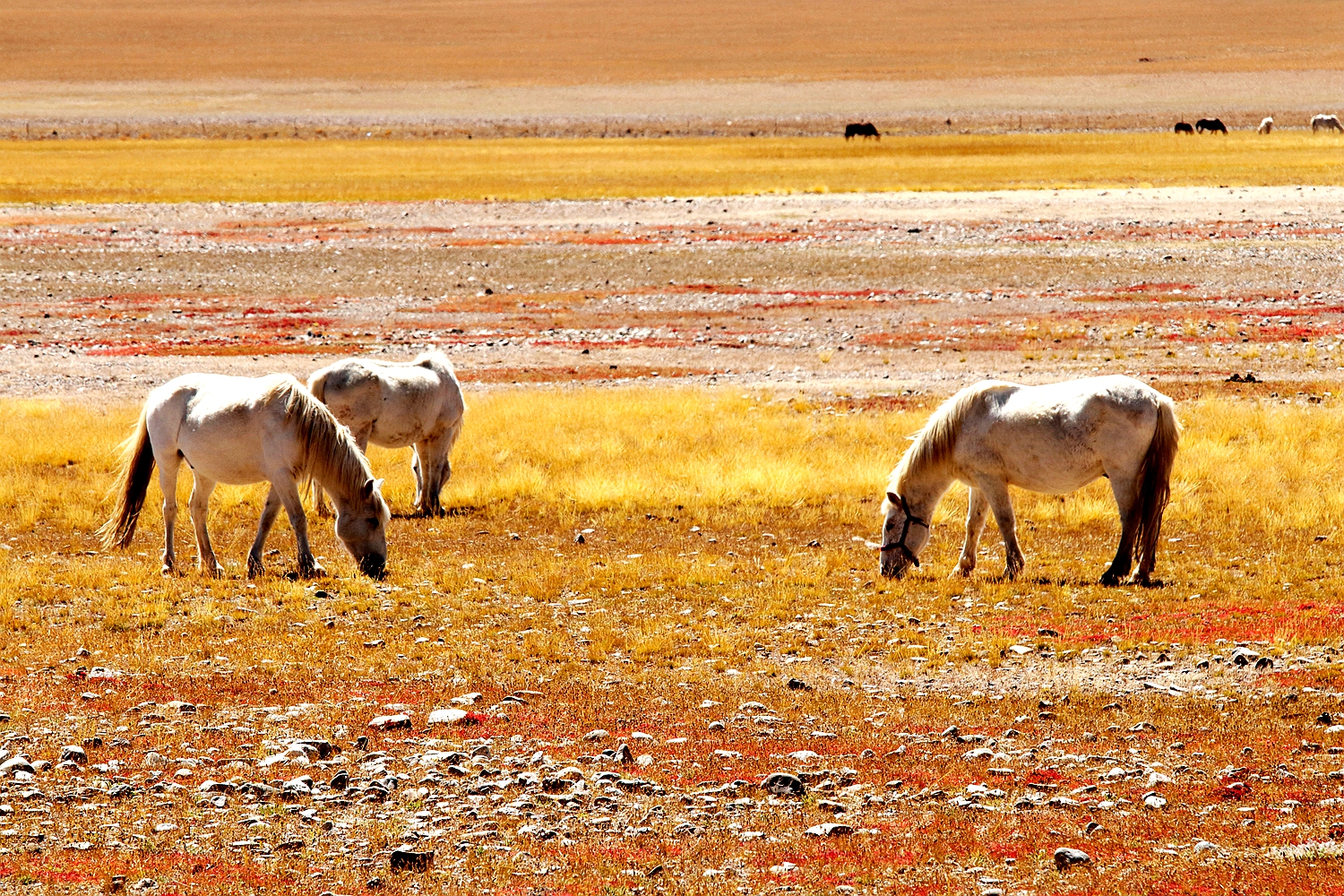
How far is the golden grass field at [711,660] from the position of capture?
6418 mm

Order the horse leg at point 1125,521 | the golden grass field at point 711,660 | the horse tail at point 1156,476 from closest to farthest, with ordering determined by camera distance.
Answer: the golden grass field at point 711,660, the horse tail at point 1156,476, the horse leg at point 1125,521

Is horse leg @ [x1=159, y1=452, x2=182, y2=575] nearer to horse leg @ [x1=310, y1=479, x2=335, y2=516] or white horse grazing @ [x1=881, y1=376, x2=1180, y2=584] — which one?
horse leg @ [x1=310, y1=479, x2=335, y2=516]

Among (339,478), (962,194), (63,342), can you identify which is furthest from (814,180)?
(339,478)

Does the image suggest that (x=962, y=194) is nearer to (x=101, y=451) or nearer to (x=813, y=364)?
(x=813, y=364)

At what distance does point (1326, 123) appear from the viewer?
8269 centimetres

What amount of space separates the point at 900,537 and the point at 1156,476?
85.6 inches

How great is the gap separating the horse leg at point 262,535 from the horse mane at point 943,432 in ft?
17.4

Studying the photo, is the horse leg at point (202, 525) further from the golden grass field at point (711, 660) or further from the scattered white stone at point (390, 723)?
the scattered white stone at point (390, 723)

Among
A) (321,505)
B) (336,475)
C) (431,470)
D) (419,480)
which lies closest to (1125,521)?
(336,475)

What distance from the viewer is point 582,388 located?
23.4 metres

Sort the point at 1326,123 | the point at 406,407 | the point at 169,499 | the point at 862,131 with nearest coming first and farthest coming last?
the point at 169,499 → the point at 406,407 → the point at 862,131 → the point at 1326,123

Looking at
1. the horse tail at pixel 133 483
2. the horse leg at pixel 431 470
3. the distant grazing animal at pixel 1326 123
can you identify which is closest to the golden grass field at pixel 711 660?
the horse leg at pixel 431 470

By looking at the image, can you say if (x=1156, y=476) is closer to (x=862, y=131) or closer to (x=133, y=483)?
(x=133, y=483)

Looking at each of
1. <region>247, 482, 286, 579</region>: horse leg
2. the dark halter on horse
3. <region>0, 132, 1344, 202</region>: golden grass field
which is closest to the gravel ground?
<region>0, 132, 1344, 202</region>: golden grass field
